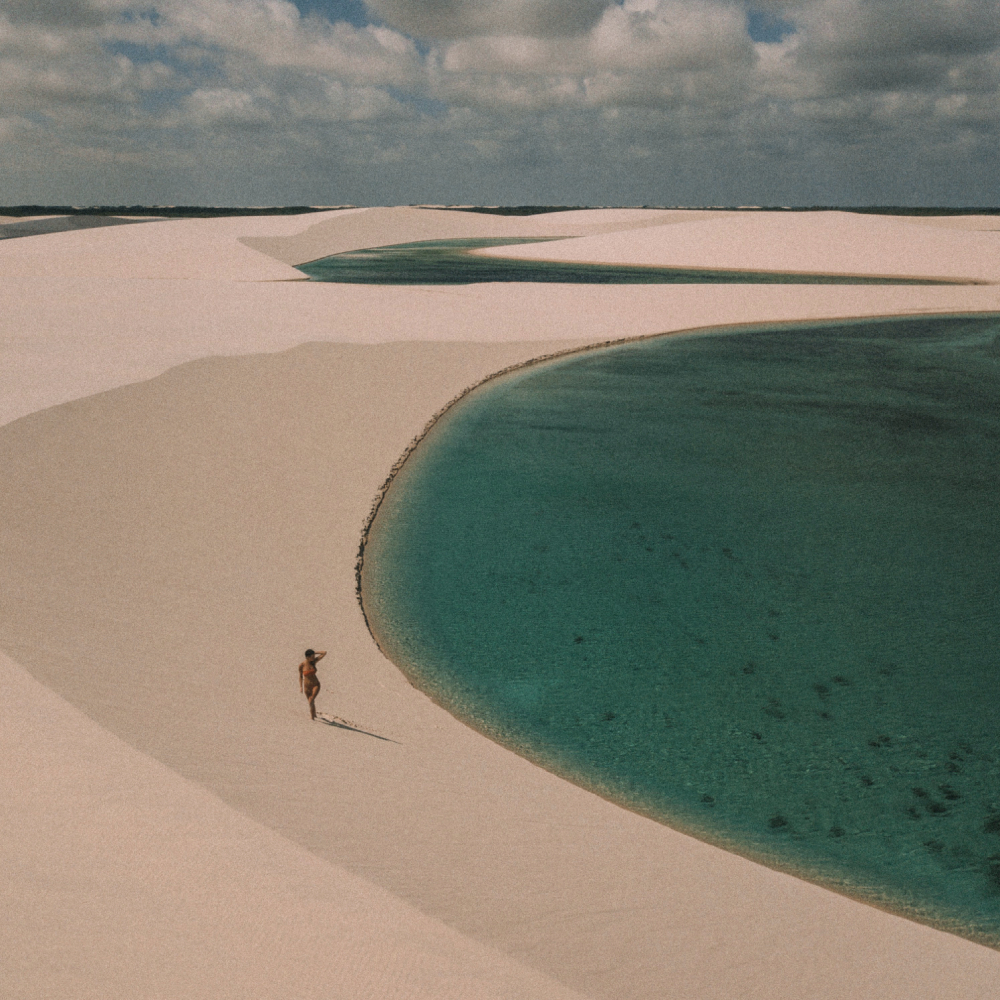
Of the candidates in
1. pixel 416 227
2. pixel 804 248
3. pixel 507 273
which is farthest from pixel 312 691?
pixel 416 227

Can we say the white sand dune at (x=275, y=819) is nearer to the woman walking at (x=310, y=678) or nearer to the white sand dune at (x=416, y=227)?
the woman walking at (x=310, y=678)

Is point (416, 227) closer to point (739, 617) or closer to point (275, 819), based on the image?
point (739, 617)

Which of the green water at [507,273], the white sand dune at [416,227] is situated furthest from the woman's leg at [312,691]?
the white sand dune at [416,227]

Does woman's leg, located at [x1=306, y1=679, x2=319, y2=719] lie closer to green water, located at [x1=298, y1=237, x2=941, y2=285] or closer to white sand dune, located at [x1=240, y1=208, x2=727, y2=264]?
green water, located at [x1=298, y1=237, x2=941, y2=285]

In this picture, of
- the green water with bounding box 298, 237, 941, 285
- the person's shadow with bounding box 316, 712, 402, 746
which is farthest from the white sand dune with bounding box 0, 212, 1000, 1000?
the green water with bounding box 298, 237, 941, 285

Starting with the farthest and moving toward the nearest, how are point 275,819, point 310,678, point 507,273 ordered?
point 507,273 < point 310,678 < point 275,819

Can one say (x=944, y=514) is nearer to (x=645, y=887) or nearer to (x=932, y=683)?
(x=932, y=683)

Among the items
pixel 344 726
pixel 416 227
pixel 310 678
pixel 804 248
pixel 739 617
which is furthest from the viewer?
pixel 416 227
